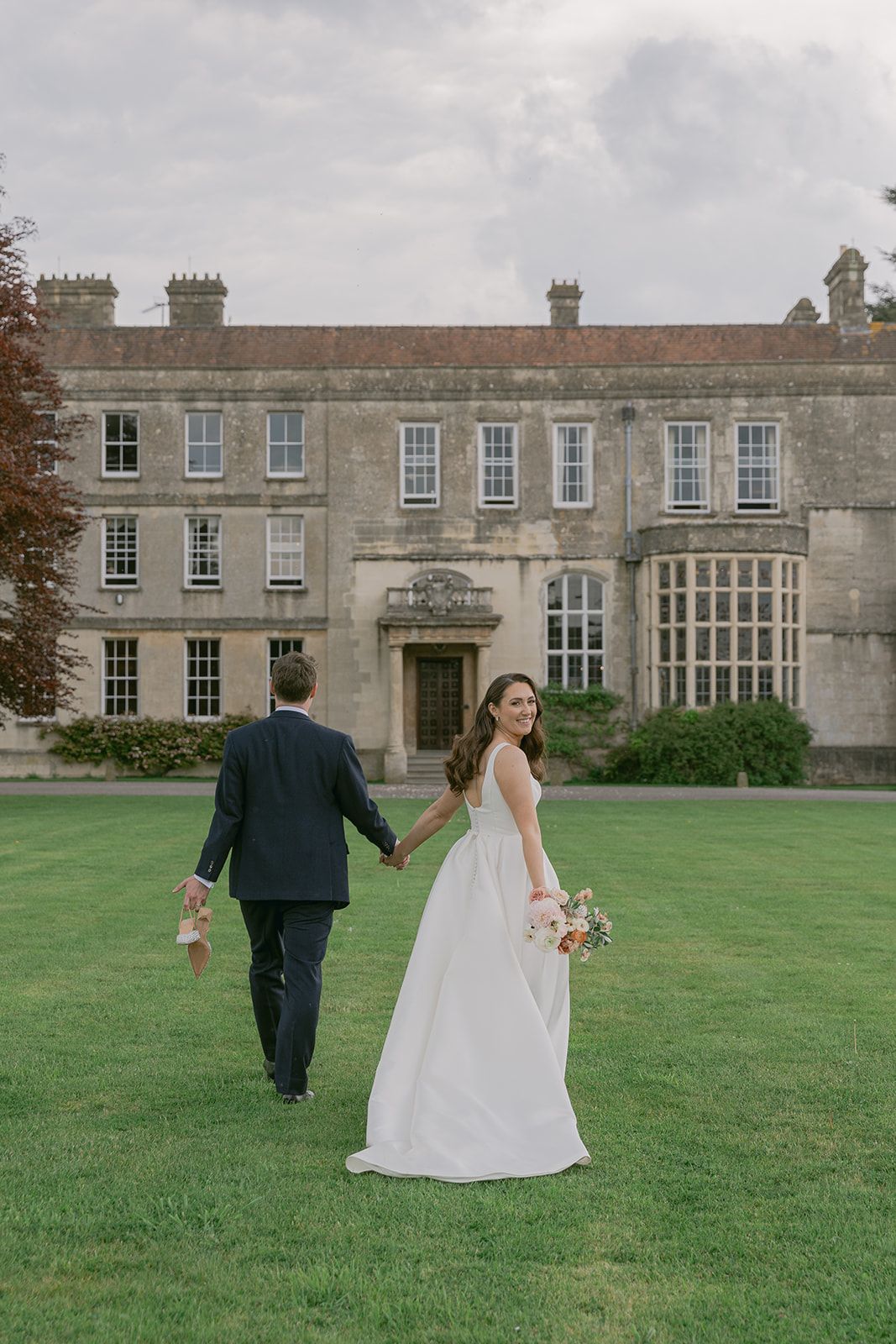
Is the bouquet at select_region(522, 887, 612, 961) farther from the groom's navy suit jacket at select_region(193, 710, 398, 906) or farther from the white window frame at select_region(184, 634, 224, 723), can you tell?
the white window frame at select_region(184, 634, 224, 723)

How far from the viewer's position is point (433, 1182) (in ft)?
15.7

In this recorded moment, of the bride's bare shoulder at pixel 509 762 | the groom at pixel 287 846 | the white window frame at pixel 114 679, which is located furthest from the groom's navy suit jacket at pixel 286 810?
the white window frame at pixel 114 679

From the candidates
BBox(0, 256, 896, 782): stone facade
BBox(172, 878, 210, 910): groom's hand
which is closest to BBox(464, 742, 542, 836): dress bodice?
BBox(172, 878, 210, 910): groom's hand

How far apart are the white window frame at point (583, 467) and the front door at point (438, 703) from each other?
4.61m

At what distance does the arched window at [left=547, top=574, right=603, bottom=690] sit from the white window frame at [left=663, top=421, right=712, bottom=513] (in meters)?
2.60

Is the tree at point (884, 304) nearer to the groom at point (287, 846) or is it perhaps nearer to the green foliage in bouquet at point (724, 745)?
the green foliage in bouquet at point (724, 745)

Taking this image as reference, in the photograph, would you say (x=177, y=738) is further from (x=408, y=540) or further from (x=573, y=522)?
(x=573, y=522)

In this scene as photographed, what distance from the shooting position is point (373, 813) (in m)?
6.12

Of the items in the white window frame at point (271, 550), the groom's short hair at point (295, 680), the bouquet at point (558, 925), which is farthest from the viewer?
the white window frame at point (271, 550)

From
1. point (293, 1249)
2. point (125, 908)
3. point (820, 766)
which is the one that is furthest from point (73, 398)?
point (293, 1249)

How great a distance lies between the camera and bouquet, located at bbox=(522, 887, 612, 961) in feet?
17.1

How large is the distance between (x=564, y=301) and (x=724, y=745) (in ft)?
41.0

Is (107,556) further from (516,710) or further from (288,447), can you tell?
(516,710)

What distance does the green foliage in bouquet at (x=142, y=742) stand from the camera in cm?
3108
